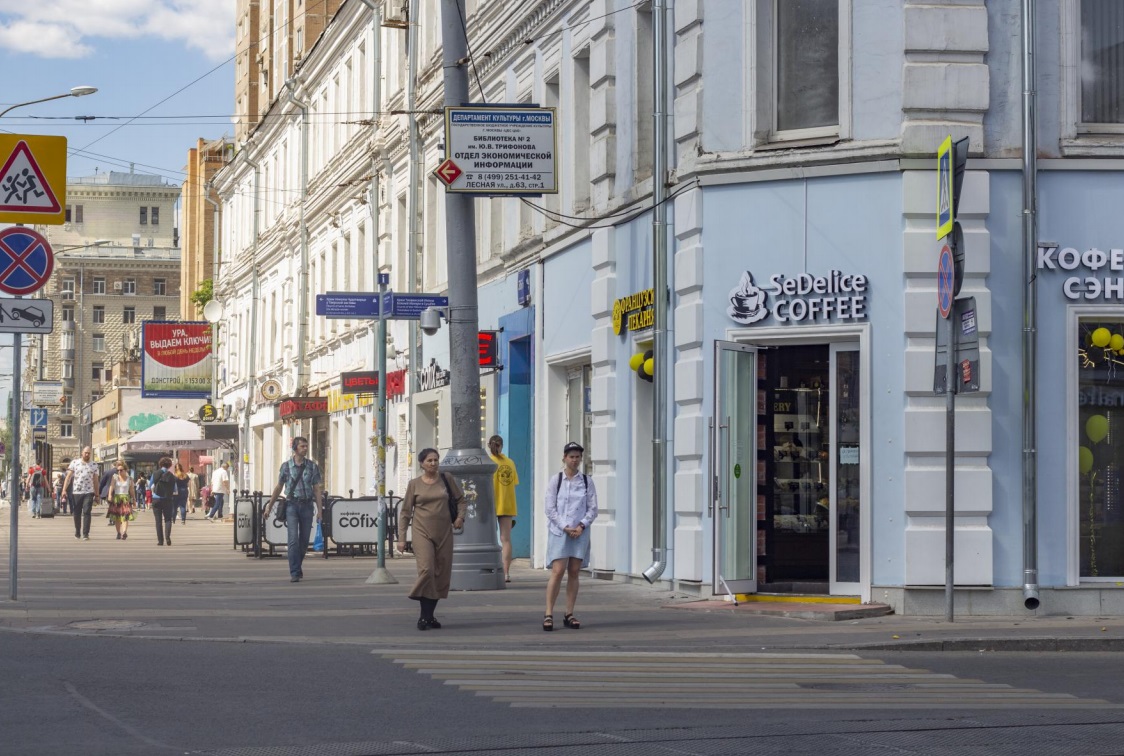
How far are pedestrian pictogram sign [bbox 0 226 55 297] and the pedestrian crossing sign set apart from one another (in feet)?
29.0

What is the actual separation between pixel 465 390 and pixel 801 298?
4.41m

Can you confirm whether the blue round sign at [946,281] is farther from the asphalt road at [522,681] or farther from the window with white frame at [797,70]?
the asphalt road at [522,681]

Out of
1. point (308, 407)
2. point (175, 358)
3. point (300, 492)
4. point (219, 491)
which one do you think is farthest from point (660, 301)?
point (175, 358)

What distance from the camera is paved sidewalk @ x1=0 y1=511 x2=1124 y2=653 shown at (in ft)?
47.4

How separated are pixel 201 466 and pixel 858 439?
68838 millimetres

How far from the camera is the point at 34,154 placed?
59.3ft

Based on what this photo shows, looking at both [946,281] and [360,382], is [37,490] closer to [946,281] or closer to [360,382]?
[360,382]

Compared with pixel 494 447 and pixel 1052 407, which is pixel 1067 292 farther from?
pixel 494 447

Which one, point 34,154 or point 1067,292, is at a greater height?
point 34,154

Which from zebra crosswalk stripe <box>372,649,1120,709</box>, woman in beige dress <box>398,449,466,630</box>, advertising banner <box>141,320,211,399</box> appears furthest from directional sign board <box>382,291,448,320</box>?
advertising banner <box>141,320,211,399</box>

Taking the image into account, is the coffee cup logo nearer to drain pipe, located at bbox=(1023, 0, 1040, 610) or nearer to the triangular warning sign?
drain pipe, located at bbox=(1023, 0, 1040, 610)

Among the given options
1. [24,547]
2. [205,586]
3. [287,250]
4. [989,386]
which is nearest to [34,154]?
[205,586]

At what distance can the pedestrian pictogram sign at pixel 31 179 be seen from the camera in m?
18.0

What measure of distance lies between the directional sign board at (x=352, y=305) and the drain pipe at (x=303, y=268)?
2344 cm
